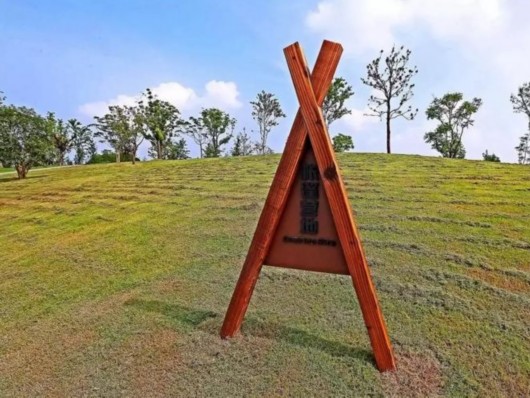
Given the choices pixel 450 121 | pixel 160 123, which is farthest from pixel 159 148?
pixel 450 121

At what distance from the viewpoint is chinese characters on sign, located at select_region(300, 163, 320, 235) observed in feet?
10.1

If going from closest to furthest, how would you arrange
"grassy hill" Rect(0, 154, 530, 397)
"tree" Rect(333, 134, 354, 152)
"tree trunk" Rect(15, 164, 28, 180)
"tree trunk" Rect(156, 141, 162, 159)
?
"grassy hill" Rect(0, 154, 530, 397)
"tree trunk" Rect(15, 164, 28, 180)
"tree" Rect(333, 134, 354, 152)
"tree trunk" Rect(156, 141, 162, 159)

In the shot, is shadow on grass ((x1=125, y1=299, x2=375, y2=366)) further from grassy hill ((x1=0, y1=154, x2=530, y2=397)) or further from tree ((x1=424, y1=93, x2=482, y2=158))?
tree ((x1=424, y1=93, x2=482, y2=158))

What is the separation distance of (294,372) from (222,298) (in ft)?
4.97

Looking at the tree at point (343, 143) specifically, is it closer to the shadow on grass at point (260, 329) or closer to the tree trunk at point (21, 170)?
the tree trunk at point (21, 170)

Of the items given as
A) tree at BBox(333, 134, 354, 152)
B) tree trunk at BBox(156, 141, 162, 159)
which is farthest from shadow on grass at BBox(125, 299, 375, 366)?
tree trunk at BBox(156, 141, 162, 159)

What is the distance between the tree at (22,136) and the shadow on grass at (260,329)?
733 inches

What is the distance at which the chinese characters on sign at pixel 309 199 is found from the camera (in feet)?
10.1

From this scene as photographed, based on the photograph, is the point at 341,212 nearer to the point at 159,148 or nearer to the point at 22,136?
the point at 22,136

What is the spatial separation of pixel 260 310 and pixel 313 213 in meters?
1.36

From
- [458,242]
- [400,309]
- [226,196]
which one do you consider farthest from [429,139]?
[400,309]

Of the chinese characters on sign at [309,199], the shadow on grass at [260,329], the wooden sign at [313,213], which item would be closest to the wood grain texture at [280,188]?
the wooden sign at [313,213]

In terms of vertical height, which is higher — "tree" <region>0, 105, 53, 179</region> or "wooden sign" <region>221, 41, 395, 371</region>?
"tree" <region>0, 105, 53, 179</region>

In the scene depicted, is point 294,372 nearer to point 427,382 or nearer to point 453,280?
point 427,382
